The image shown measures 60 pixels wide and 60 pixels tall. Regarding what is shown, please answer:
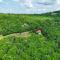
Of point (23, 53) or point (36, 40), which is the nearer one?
point (23, 53)

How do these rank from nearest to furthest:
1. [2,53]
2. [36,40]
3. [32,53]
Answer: [2,53]
[32,53]
[36,40]

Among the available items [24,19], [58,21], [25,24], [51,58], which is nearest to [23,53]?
[51,58]

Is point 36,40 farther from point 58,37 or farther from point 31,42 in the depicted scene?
point 58,37

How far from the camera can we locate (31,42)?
24688 millimetres

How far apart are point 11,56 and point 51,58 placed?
425cm

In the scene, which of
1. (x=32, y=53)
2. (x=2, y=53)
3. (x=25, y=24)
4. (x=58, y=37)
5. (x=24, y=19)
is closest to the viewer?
(x=2, y=53)

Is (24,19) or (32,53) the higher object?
(24,19)

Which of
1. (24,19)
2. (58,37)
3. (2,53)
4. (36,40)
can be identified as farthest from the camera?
(24,19)

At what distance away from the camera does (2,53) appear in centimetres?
2127

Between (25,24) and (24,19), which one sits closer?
(25,24)

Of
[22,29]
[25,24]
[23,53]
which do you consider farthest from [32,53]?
[25,24]

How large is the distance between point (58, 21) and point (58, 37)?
905 centimetres

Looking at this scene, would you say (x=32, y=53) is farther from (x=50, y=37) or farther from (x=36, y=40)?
(x=50, y=37)

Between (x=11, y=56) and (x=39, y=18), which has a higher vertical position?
(x=39, y=18)
